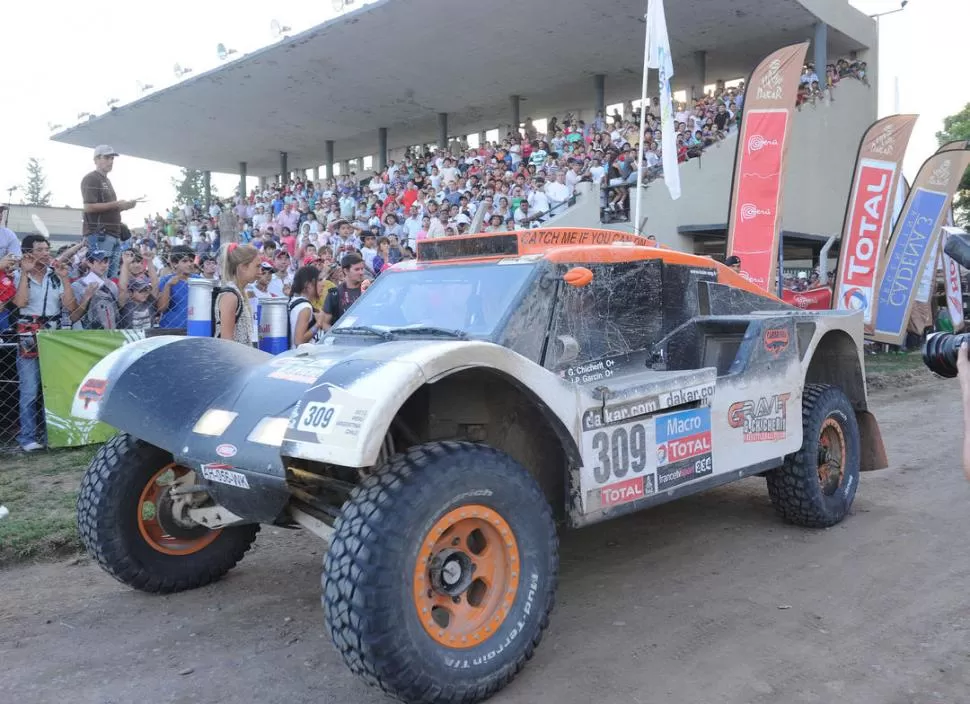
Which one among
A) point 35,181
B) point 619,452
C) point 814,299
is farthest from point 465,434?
point 35,181

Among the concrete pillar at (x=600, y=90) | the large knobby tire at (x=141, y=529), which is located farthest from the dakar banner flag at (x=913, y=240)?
the large knobby tire at (x=141, y=529)

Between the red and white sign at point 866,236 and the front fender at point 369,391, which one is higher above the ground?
the red and white sign at point 866,236

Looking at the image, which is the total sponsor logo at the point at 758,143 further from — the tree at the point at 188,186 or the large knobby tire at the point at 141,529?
the tree at the point at 188,186

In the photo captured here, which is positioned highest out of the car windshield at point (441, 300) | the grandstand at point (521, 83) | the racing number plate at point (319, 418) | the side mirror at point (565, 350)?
the grandstand at point (521, 83)

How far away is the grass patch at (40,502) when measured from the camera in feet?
16.6

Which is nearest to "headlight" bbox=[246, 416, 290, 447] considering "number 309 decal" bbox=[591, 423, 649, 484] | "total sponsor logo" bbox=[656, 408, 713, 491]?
"number 309 decal" bbox=[591, 423, 649, 484]

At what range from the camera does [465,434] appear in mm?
3992

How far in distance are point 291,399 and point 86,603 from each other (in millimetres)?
2056

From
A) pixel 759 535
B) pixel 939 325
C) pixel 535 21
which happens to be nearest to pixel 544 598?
pixel 759 535

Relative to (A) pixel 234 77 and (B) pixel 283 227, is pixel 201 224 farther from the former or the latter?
(B) pixel 283 227

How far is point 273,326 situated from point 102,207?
2773mm

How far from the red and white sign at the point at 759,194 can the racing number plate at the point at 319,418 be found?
10764 mm

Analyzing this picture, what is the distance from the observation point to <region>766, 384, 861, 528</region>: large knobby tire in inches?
208

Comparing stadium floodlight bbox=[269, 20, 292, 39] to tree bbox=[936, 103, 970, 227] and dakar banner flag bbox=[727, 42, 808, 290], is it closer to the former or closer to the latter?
dakar banner flag bbox=[727, 42, 808, 290]
